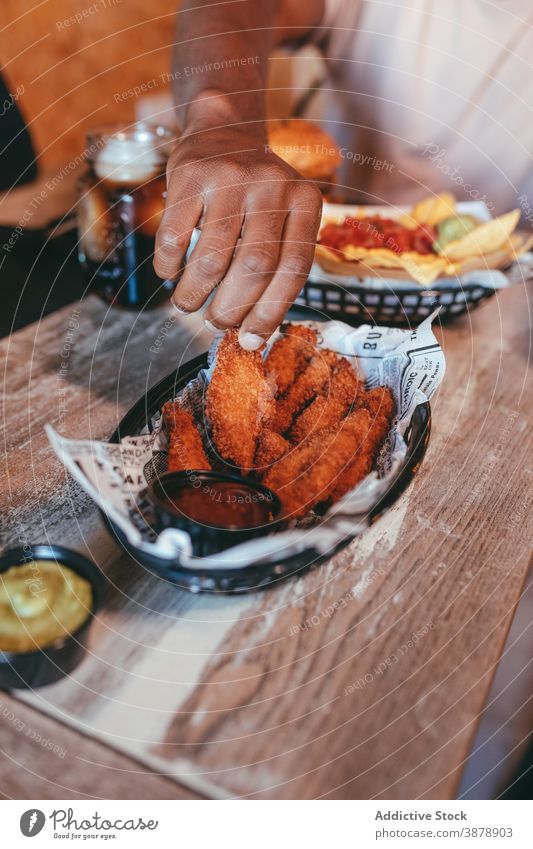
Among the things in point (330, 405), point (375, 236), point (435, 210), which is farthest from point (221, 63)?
point (330, 405)

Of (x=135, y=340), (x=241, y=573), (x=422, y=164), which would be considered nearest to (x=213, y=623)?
(x=241, y=573)

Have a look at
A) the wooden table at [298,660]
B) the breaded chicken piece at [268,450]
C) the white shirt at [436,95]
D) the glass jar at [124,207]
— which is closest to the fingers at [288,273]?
the breaded chicken piece at [268,450]

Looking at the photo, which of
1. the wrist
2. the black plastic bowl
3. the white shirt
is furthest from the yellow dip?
the white shirt

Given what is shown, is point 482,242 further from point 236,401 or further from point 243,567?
point 243,567

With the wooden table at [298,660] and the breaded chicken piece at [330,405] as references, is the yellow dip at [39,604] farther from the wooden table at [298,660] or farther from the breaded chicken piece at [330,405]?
the breaded chicken piece at [330,405]

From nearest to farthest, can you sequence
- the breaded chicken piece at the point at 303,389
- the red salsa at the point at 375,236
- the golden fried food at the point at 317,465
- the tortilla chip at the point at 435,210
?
the golden fried food at the point at 317,465 < the breaded chicken piece at the point at 303,389 < the red salsa at the point at 375,236 < the tortilla chip at the point at 435,210

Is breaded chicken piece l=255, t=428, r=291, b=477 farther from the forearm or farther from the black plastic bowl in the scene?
the forearm
